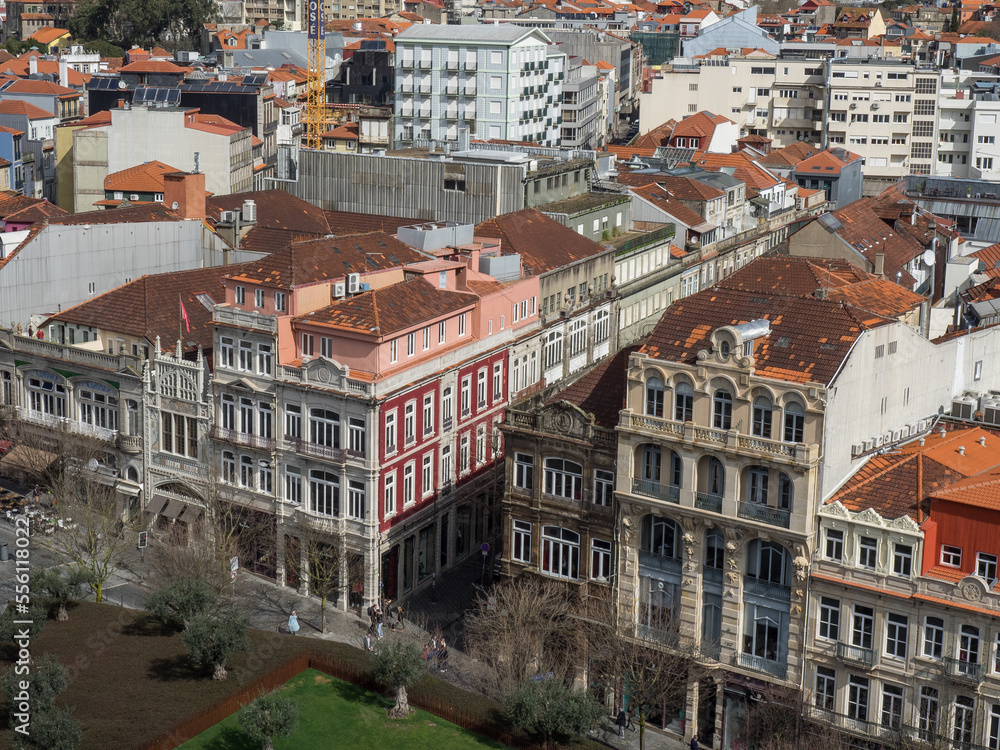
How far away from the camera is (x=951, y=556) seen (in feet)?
193

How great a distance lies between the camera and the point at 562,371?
314 feet

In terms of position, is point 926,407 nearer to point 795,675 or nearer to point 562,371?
point 795,675

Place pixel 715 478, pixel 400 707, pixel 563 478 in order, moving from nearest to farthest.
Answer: pixel 715 478
pixel 400 707
pixel 563 478

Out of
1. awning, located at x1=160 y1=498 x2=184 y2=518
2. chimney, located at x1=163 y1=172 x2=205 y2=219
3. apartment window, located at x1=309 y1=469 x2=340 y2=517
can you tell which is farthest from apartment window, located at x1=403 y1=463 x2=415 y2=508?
chimney, located at x1=163 y1=172 x2=205 y2=219

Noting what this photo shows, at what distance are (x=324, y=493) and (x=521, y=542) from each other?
12.5 m

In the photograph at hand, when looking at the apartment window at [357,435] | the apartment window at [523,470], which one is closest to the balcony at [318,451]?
the apartment window at [357,435]

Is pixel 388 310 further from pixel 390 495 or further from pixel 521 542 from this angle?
pixel 521 542

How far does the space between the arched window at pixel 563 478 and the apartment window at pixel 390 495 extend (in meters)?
10.8

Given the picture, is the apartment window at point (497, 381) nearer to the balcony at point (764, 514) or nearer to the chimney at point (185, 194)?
the balcony at point (764, 514)

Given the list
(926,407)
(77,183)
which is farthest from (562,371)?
(77,183)

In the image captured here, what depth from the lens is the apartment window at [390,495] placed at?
3019 inches

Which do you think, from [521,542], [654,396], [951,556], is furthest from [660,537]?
[951,556]

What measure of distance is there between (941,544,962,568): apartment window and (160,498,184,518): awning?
43.0 m

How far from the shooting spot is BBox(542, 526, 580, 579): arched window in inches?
2714
